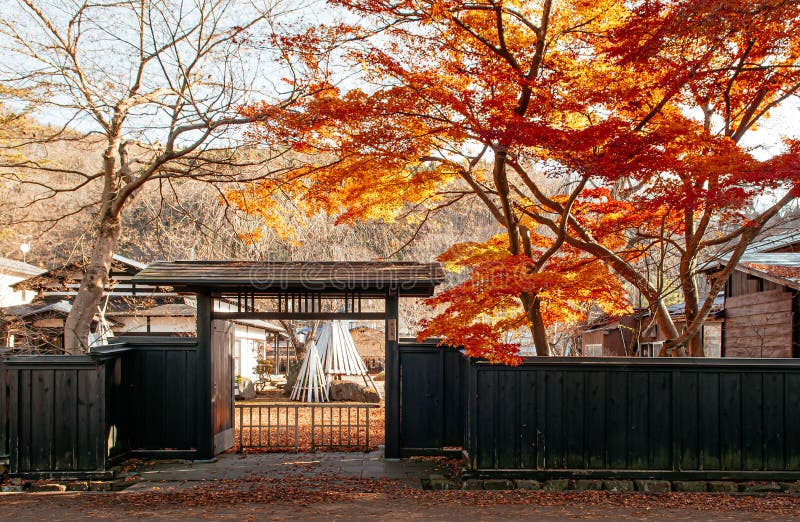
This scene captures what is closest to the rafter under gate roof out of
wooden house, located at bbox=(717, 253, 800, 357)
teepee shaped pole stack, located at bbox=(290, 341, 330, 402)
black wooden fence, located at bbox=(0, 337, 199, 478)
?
black wooden fence, located at bbox=(0, 337, 199, 478)

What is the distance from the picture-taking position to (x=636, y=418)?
935cm

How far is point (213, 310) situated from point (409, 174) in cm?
483

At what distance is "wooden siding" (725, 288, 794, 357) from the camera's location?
507 inches

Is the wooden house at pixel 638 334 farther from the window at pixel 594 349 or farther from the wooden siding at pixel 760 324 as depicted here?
the wooden siding at pixel 760 324

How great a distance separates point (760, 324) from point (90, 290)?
14.3 m

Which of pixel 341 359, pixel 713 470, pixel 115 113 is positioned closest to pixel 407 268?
pixel 713 470

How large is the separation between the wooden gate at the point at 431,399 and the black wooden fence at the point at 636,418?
1.57 metres

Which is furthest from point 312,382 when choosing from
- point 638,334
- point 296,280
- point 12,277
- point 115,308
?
point 12,277

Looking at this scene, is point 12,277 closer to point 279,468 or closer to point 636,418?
point 279,468

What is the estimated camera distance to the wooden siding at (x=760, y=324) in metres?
12.9

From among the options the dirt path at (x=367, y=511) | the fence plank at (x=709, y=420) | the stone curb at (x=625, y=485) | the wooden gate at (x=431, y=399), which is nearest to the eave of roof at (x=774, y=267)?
the fence plank at (x=709, y=420)

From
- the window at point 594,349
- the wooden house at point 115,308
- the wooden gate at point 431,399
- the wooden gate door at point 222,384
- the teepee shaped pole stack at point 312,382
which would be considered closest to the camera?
the wooden gate at point 431,399

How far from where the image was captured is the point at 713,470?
30.1 ft

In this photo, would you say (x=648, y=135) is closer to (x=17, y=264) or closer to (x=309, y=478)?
(x=309, y=478)
